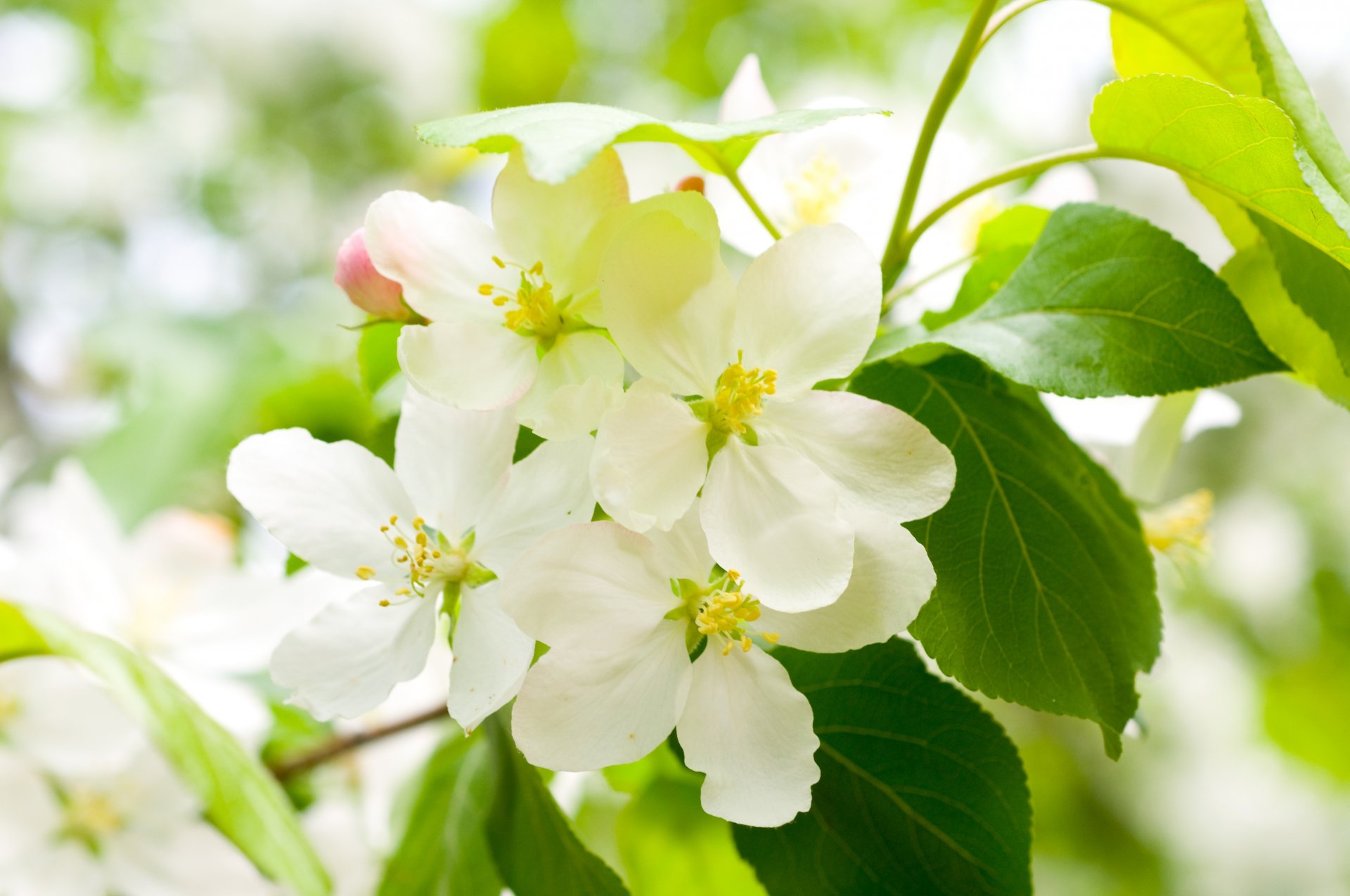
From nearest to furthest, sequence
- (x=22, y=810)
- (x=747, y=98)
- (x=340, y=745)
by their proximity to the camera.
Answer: (x=747, y=98)
(x=22, y=810)
(x=340, y=745)

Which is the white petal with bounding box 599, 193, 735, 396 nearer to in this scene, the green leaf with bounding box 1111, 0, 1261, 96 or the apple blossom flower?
the green leaf with bounding box 1111, 0, 1261, 96

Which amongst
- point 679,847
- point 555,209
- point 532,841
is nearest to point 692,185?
point 555,209

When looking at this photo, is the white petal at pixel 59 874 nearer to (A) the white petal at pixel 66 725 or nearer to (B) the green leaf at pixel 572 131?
(A) the white petal at pixel 66 725

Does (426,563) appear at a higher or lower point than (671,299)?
lower

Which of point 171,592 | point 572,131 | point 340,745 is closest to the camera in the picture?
point 572,131

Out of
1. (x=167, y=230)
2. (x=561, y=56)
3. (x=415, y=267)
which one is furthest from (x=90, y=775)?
Result: (x=167, y=230)

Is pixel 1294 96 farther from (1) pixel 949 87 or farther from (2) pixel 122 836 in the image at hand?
(2) pixel 122 836

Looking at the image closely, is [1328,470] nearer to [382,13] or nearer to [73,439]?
[382,13]
